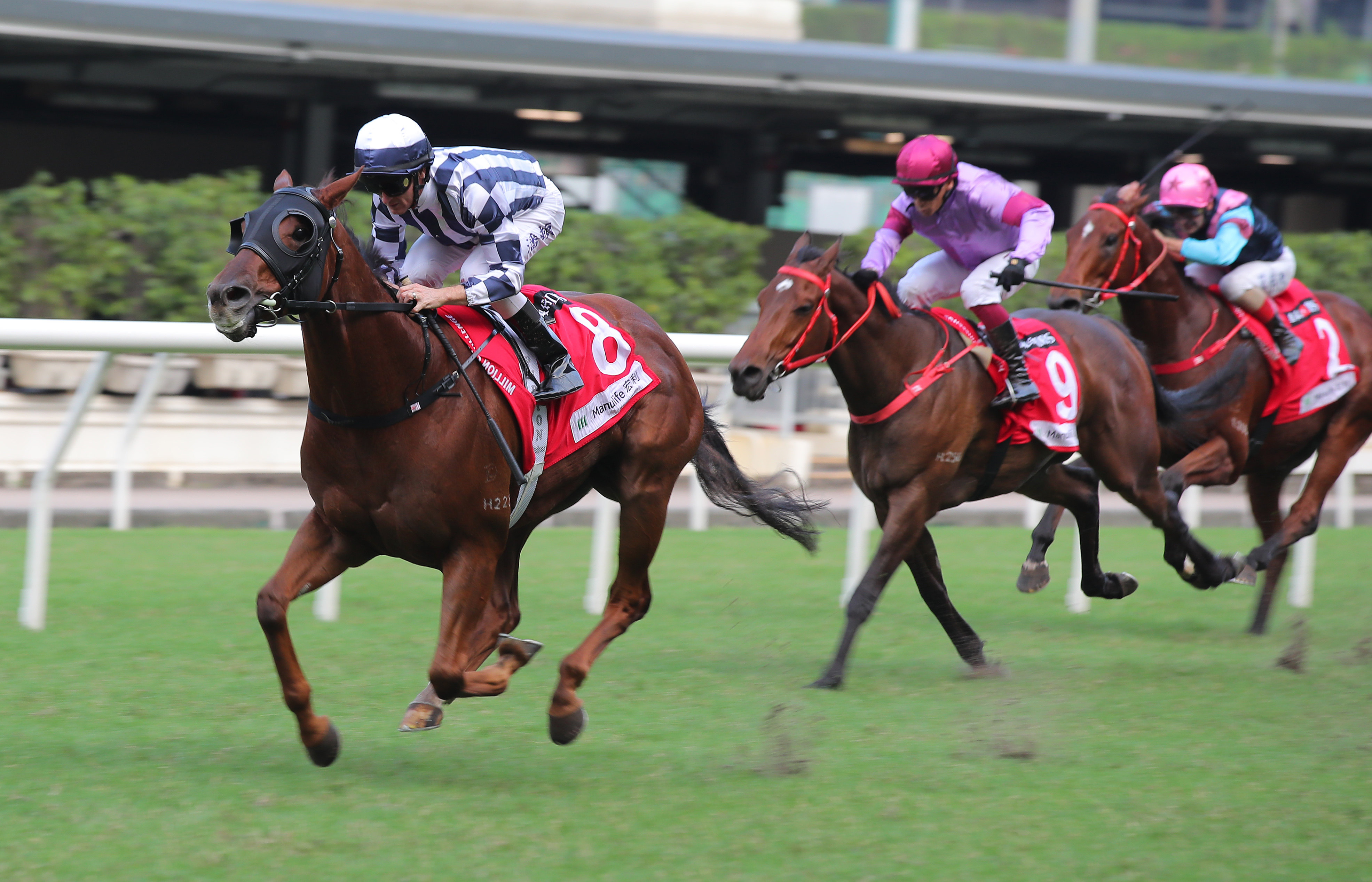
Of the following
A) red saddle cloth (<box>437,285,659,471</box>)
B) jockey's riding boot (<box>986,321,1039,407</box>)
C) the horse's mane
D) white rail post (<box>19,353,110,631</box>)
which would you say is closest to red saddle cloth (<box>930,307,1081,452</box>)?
jockey's riding boot (<box>986,321,1039,407</box>)

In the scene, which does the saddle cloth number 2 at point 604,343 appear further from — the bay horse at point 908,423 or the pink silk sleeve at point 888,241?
the pink silk sleeve at point 888,241

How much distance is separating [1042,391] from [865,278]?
818 mm

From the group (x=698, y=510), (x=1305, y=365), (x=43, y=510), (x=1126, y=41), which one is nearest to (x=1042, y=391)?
(x=1305, y=365)

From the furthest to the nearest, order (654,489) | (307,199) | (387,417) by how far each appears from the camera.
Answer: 1. (654,489)
2. (387,417)
3. (307,199)

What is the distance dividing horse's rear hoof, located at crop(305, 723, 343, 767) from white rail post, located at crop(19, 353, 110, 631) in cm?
213

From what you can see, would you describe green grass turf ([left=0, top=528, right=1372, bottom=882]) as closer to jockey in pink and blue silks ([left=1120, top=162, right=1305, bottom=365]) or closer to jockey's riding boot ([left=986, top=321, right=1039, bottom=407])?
jockey's riding boot ([left=986, top=321, right=1039, bottom=407])

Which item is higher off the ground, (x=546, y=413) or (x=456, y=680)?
(x=546, y=413)

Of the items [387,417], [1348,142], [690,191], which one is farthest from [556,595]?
[1348,142]

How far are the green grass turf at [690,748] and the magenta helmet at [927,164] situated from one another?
5.67 feet

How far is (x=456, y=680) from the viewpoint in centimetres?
382

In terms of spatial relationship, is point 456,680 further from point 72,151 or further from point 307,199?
point 72,151

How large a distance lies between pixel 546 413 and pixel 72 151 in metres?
11.4

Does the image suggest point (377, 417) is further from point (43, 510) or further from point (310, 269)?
point (43, 510)

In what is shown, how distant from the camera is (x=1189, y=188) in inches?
259
